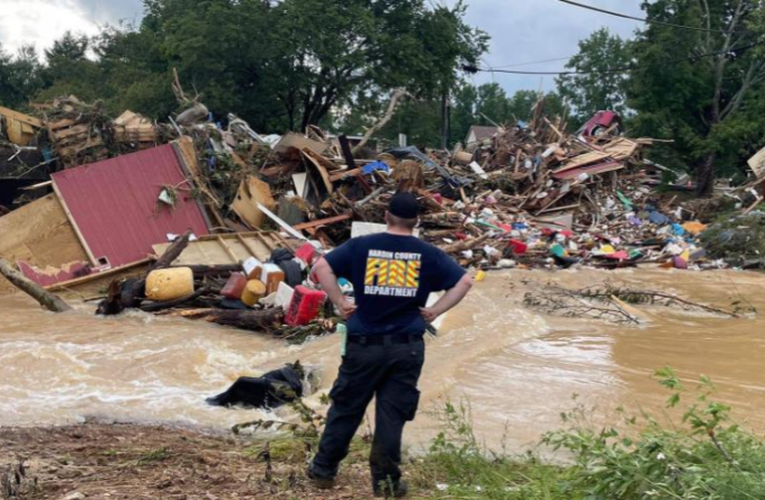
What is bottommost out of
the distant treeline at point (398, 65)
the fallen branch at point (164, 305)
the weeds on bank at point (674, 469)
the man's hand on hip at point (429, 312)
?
the fallen branch at point (164, 305)

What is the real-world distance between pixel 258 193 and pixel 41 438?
35.5 ft

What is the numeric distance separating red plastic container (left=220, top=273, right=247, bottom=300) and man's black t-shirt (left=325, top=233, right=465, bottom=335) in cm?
623

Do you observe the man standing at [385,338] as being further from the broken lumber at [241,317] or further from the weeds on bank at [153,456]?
the broken lumber at [241,317]

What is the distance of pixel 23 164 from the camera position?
582 inches

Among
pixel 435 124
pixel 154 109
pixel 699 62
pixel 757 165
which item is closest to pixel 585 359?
pixel 757 165

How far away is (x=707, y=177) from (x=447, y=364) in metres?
22.0

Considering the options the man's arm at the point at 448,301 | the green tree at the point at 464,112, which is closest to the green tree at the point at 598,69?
the green tree at the point at 464,112

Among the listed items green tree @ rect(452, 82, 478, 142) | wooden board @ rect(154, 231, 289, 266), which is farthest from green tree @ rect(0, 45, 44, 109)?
wooden board @ rect(154, 231, 289, 266)

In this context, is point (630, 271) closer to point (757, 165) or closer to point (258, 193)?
point (258, 193)

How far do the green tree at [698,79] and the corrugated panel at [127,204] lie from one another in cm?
1839

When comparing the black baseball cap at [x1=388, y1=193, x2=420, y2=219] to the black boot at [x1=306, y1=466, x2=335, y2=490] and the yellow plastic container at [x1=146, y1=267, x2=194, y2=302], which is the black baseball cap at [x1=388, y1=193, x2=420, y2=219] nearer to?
the black boot at [x1=306, y1=466, x2=335, y2=490]

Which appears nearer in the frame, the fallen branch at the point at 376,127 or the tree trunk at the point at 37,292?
the tree trunk at the point at 37,292

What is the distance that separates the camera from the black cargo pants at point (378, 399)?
Answer: 368cm

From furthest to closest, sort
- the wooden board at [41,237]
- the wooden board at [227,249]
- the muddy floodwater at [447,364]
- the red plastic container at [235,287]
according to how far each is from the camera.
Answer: the wooden board at [41,237]
the wooden board at [227,249]
the red plastic container at [235,287]
the muddy floodwater at [447,364]
